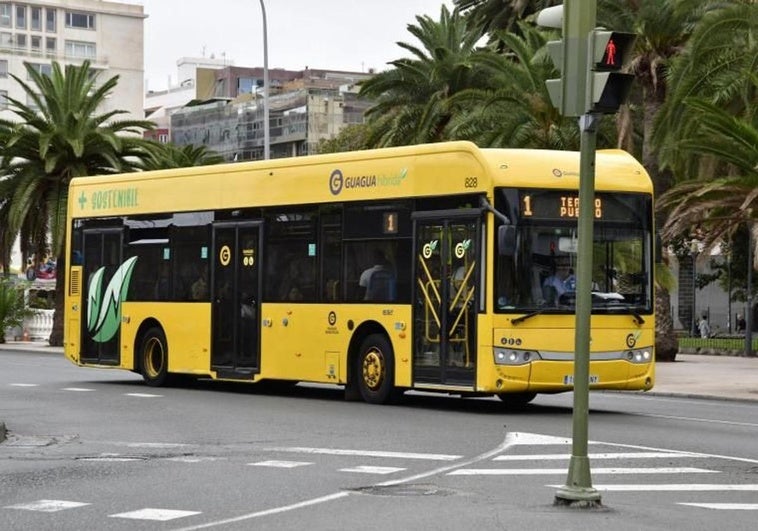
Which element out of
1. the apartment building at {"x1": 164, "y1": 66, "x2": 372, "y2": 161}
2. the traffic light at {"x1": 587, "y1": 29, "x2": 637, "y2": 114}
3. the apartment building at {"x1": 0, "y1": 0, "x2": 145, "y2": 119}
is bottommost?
the traffic light at {"x1": 587, "y1": 29, "x2": 637, "y2": 114}

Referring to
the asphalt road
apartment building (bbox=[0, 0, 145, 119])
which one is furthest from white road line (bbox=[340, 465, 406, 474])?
apartment building (bbox=[0, 0, 145, 119])

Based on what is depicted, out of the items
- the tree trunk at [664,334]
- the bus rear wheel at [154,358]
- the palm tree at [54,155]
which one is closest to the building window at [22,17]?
the palm tree at [54,155]

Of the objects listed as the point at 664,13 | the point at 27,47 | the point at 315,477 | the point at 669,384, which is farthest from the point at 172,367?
the point at 27,47

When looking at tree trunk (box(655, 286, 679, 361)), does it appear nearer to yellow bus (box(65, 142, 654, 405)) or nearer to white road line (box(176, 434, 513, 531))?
yellow bus (box(65, 142, 654, 405))

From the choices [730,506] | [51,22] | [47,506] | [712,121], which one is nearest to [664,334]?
[712,121]

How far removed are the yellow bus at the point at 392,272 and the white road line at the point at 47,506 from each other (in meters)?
8.90

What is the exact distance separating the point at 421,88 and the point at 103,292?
815 inches

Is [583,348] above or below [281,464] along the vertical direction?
above

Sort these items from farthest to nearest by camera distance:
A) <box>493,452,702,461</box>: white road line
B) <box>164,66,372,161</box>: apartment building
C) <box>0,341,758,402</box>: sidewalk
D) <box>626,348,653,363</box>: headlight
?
<box>164,66,372,161</box>: apartment building → <box>0,341,758,402</box>: sidewalk → <box>626,348,653,363</box>: headlight → <box>493,452,702,461</box>: white road line

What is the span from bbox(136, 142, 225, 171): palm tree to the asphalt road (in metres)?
28.3

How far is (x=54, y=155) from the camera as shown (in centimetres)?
5047

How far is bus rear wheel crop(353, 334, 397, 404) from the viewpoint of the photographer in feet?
70.9

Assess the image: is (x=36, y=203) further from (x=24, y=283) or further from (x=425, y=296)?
(x=425, y=296)

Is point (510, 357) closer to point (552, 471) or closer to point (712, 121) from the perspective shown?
point (552, 471)
